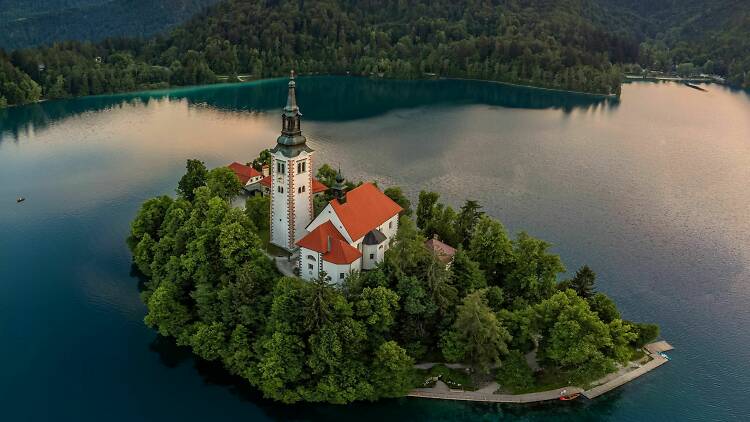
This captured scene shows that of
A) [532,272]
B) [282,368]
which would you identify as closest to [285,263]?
[282,368]

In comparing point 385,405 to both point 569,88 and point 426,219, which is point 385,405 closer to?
point 426,219

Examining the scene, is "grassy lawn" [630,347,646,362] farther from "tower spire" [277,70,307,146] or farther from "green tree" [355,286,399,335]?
"tower spire" [277,70,307,146]

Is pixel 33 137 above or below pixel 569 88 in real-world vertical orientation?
below

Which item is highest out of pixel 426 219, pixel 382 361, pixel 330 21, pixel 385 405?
pixel 330 21

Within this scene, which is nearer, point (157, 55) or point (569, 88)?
point (569, 88)

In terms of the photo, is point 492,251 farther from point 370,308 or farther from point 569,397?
point 569,397

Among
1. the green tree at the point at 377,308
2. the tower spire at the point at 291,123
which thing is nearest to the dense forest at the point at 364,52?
the tower spire at the point at 291,123

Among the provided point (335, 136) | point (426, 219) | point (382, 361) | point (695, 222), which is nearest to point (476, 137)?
point (335, 136)

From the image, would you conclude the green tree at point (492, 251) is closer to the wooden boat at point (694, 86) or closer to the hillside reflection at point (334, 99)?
the hillside reflection at point (334, 99)
